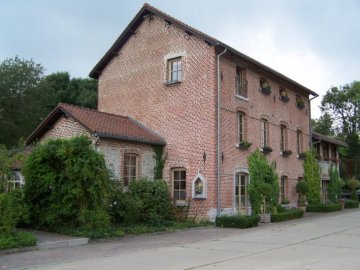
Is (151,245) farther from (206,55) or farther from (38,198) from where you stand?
(206,55)

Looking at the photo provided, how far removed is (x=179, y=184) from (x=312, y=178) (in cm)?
993

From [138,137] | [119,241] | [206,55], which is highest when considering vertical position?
[206,55]

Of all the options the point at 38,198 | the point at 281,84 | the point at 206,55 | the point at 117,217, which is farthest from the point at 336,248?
the point at 281,84

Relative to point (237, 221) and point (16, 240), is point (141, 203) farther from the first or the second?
point (16, 240)

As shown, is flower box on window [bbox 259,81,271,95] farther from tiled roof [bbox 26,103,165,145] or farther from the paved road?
the paved road

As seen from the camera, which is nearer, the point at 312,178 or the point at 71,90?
the point at 312,178

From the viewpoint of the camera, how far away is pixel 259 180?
64.0 ft

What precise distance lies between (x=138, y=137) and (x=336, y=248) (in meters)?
9.31

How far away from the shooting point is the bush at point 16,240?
36.1ft

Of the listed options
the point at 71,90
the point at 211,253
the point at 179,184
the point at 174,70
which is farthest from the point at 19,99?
the point at 211,253

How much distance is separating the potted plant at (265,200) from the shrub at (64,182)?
7375 mm

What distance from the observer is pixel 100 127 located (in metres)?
16.8

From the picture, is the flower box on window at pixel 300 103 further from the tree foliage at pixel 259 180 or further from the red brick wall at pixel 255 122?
the tree foliage at pixel 259 180

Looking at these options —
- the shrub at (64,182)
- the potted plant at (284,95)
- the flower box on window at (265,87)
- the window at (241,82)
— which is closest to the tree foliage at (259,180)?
the window at (241,82)
